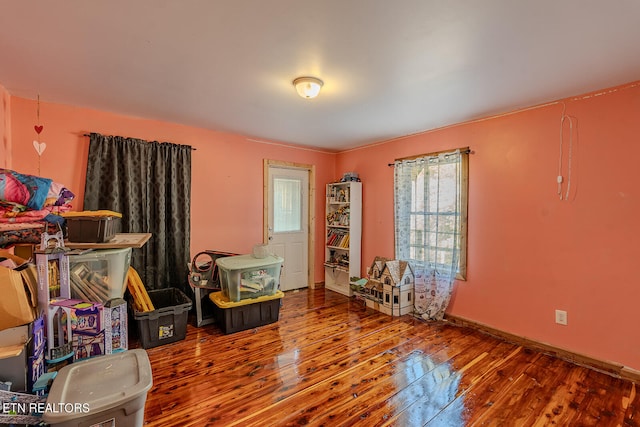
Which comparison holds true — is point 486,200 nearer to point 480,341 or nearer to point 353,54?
point 480,341

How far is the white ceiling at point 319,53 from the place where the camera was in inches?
59.3

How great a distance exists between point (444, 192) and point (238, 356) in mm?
2924

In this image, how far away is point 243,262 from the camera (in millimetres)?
3234

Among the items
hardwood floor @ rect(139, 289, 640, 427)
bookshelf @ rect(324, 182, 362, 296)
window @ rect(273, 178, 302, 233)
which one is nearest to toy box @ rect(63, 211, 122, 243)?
hardwood floor @ rect(139, 289, 640, 427)

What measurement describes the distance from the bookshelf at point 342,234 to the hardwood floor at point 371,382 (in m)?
1.50

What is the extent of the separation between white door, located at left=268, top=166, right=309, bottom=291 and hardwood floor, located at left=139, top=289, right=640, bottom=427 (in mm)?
1546

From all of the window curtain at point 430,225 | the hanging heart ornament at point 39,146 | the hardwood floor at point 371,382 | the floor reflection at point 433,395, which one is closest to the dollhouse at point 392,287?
the window curtain at point 430,225

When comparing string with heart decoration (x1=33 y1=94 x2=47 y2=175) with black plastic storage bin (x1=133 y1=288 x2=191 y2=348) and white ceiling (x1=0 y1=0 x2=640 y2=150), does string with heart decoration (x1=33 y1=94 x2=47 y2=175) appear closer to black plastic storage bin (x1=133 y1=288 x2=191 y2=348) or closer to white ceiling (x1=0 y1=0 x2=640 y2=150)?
white ceiling (x1=0 y1=0 x2=640 y2=150)

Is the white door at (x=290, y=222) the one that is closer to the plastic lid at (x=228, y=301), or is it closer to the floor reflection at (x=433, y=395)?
the plastic lid at (x=228, y=301)

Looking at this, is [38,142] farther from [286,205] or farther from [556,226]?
[556,226]

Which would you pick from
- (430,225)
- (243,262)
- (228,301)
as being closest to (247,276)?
(243,262)

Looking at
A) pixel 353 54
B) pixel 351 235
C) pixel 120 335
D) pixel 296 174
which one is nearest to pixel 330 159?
pixel 296 174

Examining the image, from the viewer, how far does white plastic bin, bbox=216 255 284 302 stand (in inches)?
124

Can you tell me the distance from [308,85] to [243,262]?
1980 mm
